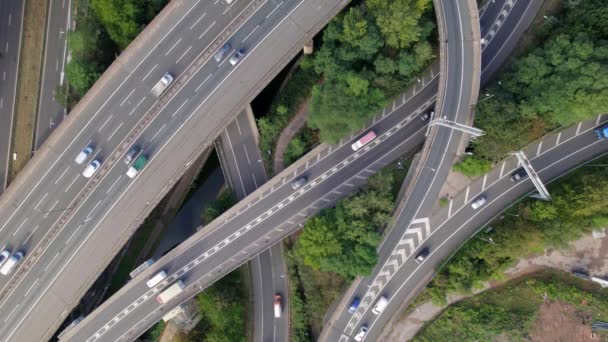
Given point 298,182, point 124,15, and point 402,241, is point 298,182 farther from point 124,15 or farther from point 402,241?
point 124,15

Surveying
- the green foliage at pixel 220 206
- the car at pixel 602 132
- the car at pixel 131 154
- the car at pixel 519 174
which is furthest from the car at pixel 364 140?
the car at pixel 131 154

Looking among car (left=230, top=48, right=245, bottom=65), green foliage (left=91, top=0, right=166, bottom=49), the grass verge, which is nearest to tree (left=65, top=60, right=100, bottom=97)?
green foliage (left=91, top=0, right=166, bottom=49)

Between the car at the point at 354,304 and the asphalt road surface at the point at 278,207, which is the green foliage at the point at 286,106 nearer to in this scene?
the asphalt road surface at the point at 278,207

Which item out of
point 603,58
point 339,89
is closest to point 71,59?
point 339,89

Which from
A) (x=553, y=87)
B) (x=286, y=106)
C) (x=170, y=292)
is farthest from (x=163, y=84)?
(x=553, y=87)

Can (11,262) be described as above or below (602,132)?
above
